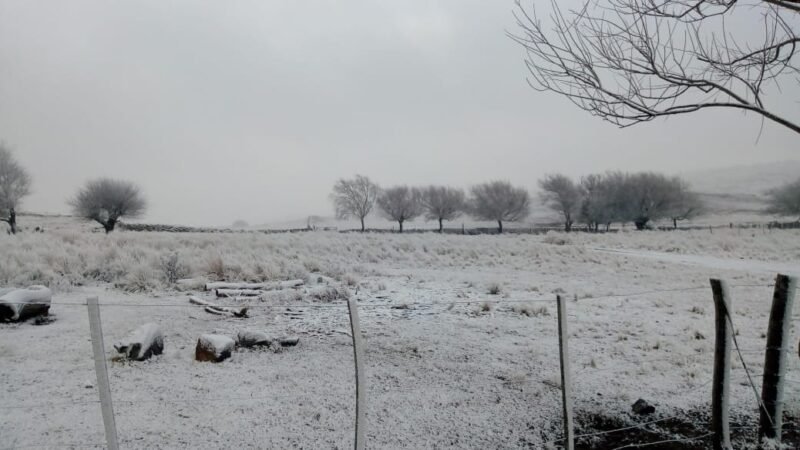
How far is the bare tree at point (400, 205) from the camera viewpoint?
67375mm

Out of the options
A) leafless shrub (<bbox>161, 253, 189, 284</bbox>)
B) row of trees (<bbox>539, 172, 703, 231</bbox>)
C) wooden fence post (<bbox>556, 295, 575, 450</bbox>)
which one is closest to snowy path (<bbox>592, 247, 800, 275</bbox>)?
wooden fence post (<bbox>556, 295, 575, 450</bbox>)

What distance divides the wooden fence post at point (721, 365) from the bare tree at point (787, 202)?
1794 inches

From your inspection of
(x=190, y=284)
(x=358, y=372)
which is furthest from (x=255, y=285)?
(x=358, y=372)

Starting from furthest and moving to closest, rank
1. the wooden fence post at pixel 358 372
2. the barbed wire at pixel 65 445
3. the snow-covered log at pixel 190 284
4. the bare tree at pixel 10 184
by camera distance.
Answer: the bare tree at pixel 10 184 < the snow-covered log at pixel 190 284 < the barbed wire at pixel 65 445 < the wooden fence post at pixel 358 372

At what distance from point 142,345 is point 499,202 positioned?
59079mm

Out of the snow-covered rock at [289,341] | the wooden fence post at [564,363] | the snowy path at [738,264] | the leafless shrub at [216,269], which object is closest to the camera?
the wooden fence post at [564,363]

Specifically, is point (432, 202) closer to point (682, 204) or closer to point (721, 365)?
point (682, 204)

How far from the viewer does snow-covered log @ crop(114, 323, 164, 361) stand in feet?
21.1

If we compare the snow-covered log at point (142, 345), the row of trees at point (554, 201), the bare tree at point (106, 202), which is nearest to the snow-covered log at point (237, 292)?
the snow-covered log at point (142, 345)

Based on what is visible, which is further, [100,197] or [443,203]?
[443,203]

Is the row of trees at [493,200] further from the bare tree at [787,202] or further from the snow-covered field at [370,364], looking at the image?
the snow-covered field at [370,364]

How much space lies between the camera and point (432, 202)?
67688 mm

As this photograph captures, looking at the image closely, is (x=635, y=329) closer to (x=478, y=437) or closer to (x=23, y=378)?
(x=478, y=437)

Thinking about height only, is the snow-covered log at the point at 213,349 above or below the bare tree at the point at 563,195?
below
